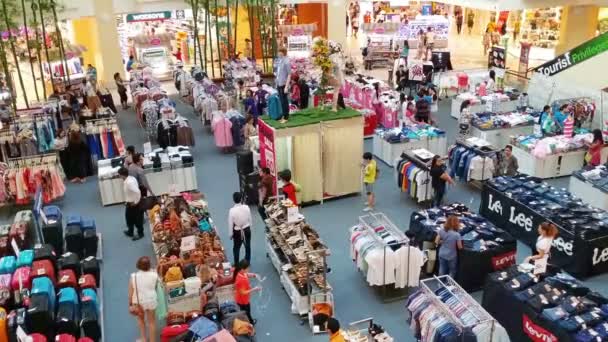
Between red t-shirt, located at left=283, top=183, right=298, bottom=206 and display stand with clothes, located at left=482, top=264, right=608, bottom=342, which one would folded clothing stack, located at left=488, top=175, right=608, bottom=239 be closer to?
display stand with clothes, located at left=482, top=264, right=608, bottom=342

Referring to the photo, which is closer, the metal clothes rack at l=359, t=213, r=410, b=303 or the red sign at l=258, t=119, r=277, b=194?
the metal clothes rack at l=359, t=213, r=410, b=303

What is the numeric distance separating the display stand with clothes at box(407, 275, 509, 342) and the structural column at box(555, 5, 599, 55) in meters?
19.6

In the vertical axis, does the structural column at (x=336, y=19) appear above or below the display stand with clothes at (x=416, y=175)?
above

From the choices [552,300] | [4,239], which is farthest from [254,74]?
[552,300]

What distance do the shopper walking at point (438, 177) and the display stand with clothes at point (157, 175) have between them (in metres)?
5.05

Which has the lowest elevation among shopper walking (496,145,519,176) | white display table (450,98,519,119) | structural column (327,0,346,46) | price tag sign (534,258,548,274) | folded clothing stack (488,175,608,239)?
price tag sign (534,258,548,274)

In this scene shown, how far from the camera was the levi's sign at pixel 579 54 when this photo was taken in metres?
16.0

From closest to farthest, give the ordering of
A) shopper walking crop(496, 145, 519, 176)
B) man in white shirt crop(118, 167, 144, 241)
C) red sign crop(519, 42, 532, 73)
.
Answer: man in white shirt crop(118, 167, 144, 241)
shopper walking crop(496, 145, 519, 176)
red sign crop(519, 42, 532, 73)

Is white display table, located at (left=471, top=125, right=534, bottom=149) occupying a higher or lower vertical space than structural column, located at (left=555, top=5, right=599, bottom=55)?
lower

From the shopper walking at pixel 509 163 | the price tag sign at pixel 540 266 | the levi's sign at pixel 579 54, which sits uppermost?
the levi's sign at pixel 579 54

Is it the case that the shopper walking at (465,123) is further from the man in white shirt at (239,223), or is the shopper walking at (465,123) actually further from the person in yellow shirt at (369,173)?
the man in white shirt at (239,223)

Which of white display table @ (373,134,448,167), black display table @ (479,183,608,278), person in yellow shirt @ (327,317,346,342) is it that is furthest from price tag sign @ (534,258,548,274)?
white display table @ (373,134,448,167)

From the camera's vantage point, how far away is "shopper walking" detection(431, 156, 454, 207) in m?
10.7

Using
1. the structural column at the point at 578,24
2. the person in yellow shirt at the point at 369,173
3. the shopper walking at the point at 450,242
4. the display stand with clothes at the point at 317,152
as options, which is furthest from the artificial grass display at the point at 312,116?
the structural column at the point at 578,24
